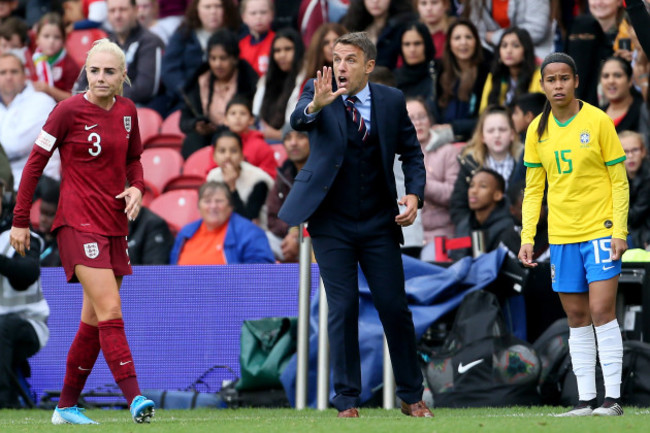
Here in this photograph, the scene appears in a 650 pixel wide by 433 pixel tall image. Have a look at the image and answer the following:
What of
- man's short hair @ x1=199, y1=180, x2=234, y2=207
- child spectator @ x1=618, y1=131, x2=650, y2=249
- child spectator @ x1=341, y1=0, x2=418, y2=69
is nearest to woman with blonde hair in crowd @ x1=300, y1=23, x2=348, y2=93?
child spectator @ x1=341, y1=0, x2=418, y2=69

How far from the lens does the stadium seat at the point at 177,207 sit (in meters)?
12.2

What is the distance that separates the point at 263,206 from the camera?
11.8 meters

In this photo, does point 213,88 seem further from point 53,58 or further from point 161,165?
point 53,58

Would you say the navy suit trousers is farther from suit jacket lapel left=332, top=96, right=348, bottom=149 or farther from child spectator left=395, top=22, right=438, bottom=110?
child spectator left=395, top=22, right=438, bottom=110

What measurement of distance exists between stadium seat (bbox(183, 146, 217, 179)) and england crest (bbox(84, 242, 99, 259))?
5738mm

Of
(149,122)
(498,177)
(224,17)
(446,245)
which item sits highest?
(224,17)

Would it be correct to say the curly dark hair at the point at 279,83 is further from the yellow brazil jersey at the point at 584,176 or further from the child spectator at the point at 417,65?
the yellow brazil jersey at the point at 584,176

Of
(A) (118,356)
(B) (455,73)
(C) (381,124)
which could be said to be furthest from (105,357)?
(B) (455,73)

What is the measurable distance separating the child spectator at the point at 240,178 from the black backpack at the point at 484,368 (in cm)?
340

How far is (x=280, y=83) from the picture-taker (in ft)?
44.5

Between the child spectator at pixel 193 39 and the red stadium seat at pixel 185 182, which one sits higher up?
the child spectator at pixel 193 39

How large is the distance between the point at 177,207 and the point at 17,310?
2.93 metres

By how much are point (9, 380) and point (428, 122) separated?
4.44 m

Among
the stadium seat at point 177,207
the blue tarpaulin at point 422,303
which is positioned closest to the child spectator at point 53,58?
the stadium seat at point 177,207
